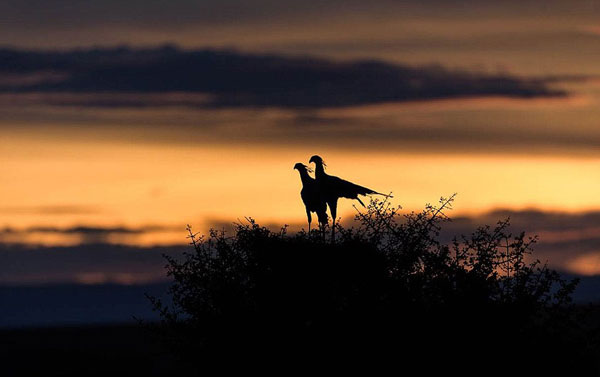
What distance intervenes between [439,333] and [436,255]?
73.9 inches

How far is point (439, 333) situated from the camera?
30.8 meters

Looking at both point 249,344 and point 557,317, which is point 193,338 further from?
point 557,317

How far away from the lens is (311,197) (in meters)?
32.7

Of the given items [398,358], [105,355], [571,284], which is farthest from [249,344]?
[105,355]

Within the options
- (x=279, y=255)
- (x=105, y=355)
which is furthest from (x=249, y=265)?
(x=105, y=355)

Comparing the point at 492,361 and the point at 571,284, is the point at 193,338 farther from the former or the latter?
the point at 571,284

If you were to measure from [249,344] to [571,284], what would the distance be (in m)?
7.87

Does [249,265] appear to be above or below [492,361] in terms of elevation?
above

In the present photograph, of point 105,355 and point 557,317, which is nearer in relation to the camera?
point 557,317

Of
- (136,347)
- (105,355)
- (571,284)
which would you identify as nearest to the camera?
(571,284)

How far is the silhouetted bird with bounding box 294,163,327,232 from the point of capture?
32.3 metres

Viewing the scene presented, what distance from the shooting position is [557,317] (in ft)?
102

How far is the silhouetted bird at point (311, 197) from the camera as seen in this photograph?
32281mm

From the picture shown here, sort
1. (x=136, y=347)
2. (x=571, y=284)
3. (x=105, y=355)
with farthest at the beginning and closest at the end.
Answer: (x=136, y=347) < (x=105, y=355) < (x=571, y=284)
